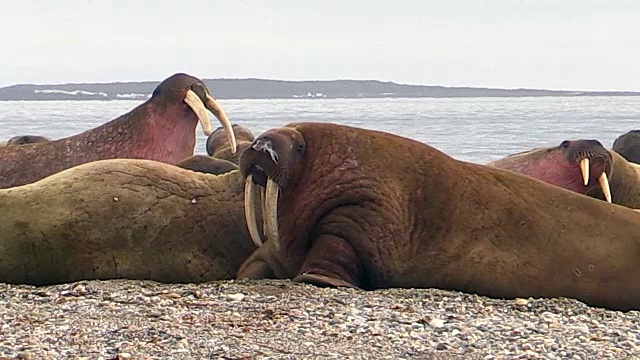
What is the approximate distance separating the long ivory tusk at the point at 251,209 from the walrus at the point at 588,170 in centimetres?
339

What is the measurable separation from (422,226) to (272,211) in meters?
0.75

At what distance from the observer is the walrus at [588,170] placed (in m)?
8.32

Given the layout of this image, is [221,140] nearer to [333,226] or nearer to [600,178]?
[600,178]

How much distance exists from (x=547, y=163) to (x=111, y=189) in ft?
13.6

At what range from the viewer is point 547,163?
8.77 m

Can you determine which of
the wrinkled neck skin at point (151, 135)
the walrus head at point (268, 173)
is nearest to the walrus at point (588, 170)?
the wrinkled neck skin at point (151, 135)

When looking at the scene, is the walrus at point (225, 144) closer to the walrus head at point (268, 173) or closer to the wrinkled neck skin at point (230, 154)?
the wrinkled neck skin at point (230, 154)

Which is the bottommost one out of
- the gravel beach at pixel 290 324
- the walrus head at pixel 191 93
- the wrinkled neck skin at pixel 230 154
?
the gravel beach at pixel 290 324

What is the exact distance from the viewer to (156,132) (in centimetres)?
878

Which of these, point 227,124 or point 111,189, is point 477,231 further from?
point 227,124

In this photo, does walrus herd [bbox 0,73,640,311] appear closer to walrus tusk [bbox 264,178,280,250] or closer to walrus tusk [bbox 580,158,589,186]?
walrus tusk [bbox 264,178,280,250]

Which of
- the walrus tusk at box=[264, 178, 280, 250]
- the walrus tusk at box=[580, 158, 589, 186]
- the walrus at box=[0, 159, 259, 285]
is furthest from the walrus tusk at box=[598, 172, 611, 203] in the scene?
the walrus tusk at box=[264, 178, 280, 250]

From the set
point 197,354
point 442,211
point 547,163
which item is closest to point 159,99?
point 547,163

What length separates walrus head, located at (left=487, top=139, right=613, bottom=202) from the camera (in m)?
8.31
